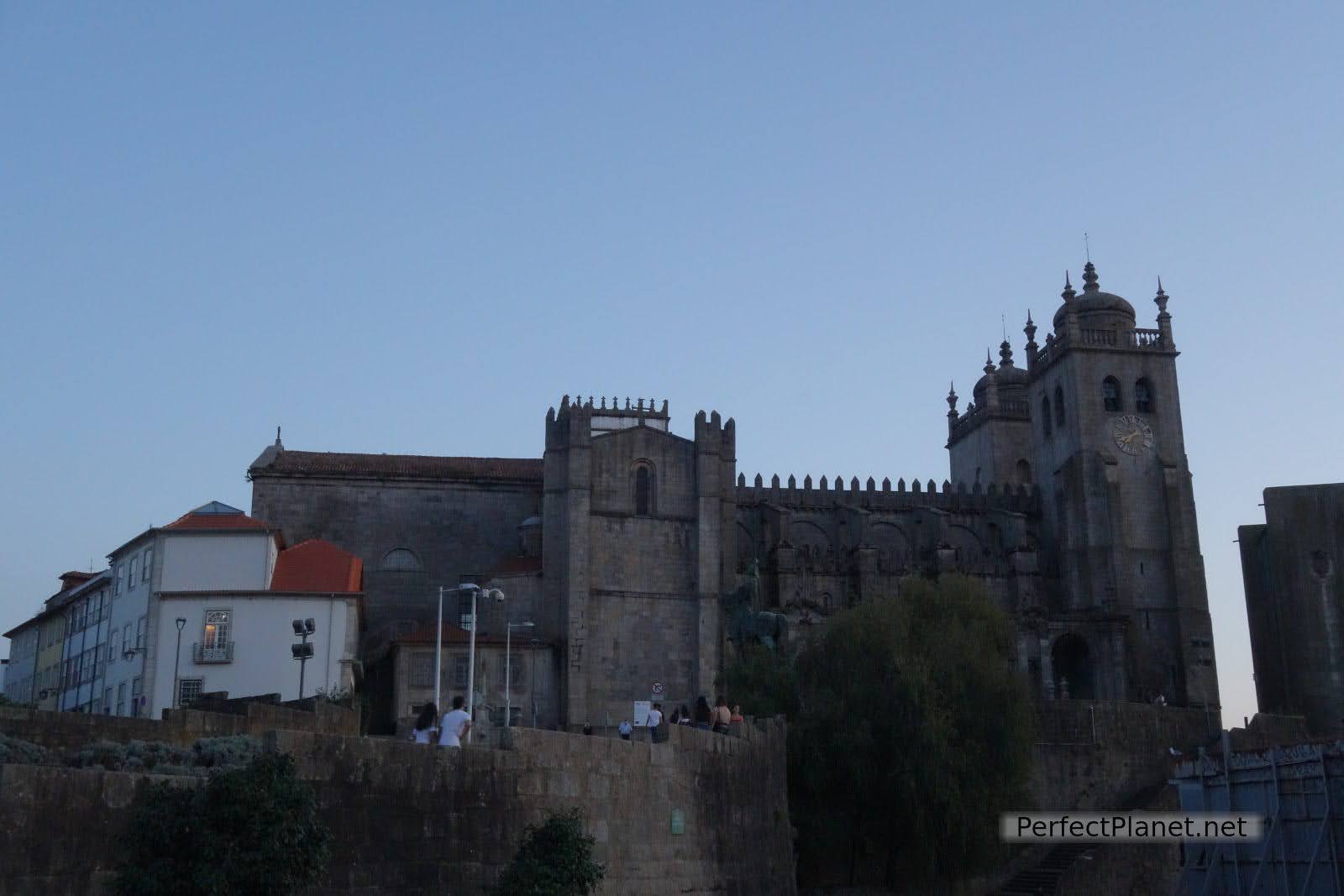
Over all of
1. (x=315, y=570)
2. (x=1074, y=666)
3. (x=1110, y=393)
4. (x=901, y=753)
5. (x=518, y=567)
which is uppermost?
(x=1110, y=393)

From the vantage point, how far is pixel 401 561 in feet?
Answer: 199

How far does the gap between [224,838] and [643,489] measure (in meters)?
44.8

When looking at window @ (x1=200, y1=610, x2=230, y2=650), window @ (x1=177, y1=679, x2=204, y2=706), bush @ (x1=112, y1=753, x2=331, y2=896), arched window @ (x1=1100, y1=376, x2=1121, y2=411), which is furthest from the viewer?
arched window @ (x1=1100, y1=376, x2=1121, y2=411)

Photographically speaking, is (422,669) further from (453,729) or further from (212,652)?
(453,729)

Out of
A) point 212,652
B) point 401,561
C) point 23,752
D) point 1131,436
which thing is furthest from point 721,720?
point 1131,436

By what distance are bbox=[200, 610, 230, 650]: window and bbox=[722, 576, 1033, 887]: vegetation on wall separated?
57.3 ft

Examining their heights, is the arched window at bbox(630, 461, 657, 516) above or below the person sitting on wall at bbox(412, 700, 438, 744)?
above

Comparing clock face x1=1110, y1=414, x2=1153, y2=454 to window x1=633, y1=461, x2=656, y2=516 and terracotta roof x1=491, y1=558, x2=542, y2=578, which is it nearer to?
window x1=633, y1=461, x2=656, y2=516

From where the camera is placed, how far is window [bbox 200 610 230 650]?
45.3 metres

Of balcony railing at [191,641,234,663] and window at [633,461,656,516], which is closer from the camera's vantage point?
balcony railing at [191,641,234,663]

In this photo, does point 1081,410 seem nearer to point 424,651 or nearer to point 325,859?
point 424,651

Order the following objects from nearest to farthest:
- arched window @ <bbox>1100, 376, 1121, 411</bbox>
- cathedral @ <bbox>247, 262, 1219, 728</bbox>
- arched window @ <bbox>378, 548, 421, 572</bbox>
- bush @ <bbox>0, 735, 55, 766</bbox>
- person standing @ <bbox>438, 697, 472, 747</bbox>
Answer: bush @ <bbox>0, 735, 55, 766</bbox> → person standing @ <bbox>438, 697, 472, 747</bbox> → cathedral @ <bbox>247, 262, 1219, 728</bbox> → arched window @ <bbox>378, 548, 421, 572</bbox> → arched window @ <bbox>1100, 376, 1121, 411</bbox>

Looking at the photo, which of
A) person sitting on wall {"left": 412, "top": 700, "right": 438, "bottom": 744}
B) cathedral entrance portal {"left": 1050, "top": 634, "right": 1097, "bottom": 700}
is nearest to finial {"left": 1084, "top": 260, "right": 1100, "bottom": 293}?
cathedral entrance portal {"left": 1050, "top": 634, "right": 1097, "bottom": 700}

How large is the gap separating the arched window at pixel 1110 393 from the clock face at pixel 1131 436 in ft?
3.08
